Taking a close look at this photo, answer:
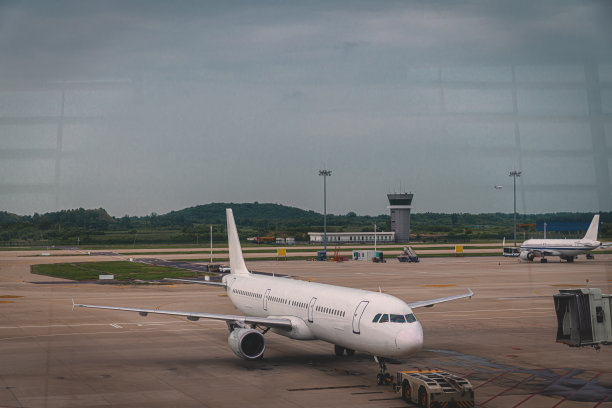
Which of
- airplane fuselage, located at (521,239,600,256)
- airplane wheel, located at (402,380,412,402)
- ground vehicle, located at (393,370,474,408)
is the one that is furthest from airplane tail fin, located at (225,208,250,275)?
airplane fuselage, located at (521,239,600,256)

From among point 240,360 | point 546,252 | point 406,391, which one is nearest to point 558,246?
point 546,252

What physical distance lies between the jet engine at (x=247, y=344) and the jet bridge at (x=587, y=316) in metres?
15.0

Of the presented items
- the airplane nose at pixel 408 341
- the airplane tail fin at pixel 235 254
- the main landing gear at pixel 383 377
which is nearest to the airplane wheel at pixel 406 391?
the airplane nose at pixel 408 341

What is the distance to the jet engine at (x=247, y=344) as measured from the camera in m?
34.8

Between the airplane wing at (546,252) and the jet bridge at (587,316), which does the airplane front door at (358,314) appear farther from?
the airplane wing at (546,252)

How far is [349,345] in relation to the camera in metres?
32.5

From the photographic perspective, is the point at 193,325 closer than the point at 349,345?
No

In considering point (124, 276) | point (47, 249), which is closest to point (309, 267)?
point (124, 276)

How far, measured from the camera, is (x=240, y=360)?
37.0 metres

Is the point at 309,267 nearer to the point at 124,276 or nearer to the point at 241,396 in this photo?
the point at 124,276

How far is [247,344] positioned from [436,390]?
12380 mm

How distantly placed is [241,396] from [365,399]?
16.9 ft

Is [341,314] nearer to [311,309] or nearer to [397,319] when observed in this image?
[311,309]

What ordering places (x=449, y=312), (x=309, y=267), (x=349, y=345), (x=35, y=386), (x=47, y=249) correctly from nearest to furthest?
(x=35, y=386) < (x=349, y=345) < (x=449, y=312) < (x=309, y=267) < (x=47, y=249)
